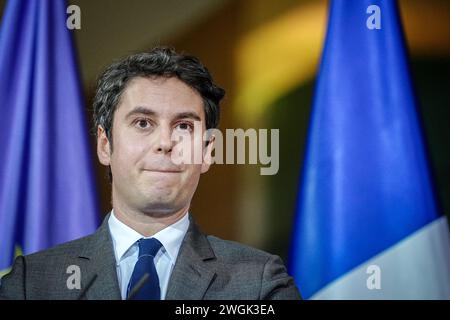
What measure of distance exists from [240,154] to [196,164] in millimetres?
204

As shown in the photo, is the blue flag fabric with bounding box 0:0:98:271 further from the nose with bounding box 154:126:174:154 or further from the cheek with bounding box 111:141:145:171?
the nose with bounding box 154:126:174:154

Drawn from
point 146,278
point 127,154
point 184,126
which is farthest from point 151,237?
point 184,126

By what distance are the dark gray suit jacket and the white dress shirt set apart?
0.03 meters

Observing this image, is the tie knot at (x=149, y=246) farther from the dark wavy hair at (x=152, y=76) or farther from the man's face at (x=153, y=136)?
the dark wavy hair at (x=152, y=76)

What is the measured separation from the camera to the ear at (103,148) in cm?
254

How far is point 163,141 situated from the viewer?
2.43m

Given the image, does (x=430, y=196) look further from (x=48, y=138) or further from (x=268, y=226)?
(x=48, y=138)

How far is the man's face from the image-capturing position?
7.98 feet

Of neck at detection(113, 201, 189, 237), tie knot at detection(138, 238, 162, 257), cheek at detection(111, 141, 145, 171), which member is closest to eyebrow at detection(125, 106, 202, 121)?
cheek at detection(111, 141, 145, 171)

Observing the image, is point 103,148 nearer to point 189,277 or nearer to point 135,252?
point 135,252

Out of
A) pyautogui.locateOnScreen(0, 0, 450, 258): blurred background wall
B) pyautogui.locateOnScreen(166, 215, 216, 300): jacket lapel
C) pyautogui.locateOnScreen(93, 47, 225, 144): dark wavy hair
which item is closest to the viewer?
pyautogui.locateOnScreen(166, 215, 216, 300): jacket lapel

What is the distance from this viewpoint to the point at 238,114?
2.59 metres

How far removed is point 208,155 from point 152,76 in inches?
15.6
